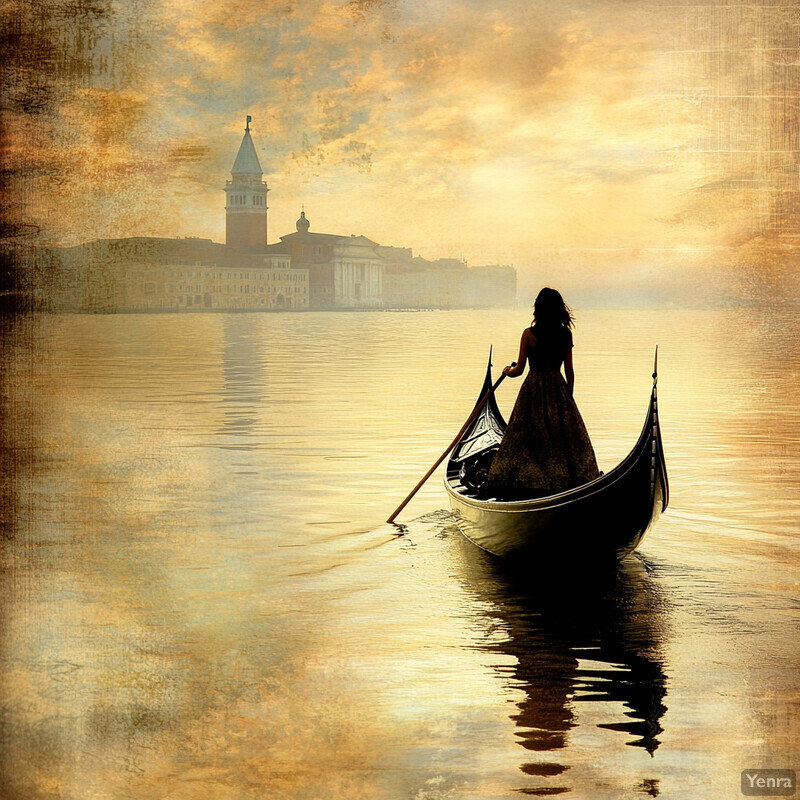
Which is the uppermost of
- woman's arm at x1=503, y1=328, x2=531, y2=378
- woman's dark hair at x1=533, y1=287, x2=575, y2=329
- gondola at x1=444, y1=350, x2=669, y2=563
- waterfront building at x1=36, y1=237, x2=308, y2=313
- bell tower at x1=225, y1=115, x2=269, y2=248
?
bell tower at x1=225, y1=115, x2=269, y2=248

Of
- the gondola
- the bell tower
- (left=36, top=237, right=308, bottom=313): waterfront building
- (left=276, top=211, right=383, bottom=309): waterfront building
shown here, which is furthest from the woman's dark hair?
(left=276, top=211, right=383, bottom=309): waterfront building

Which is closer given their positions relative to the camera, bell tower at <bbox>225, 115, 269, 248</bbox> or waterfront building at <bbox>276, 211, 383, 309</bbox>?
bell tower at <bbox>225, 115, 269, 248</bbox>

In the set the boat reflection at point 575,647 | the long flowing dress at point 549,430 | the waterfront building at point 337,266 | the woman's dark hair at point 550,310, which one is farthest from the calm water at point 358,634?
the waterfront building at point 337,266

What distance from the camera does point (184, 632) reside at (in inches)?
127

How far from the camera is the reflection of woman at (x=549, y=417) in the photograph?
145 inches

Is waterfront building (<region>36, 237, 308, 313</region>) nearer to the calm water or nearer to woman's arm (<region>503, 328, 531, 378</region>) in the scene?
the calm water

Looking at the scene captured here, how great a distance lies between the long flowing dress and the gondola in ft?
0.55

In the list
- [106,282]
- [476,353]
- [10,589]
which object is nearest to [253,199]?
[106,282]

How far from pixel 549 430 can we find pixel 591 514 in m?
0.40

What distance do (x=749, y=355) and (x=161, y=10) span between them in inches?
374

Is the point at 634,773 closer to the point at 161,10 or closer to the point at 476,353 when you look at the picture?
the point at 161,10

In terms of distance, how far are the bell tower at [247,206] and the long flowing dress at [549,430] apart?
38.7 m

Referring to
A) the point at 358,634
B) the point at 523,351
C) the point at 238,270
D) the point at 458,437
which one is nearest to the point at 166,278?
the point at 238,270

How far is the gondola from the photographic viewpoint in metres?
3.37
